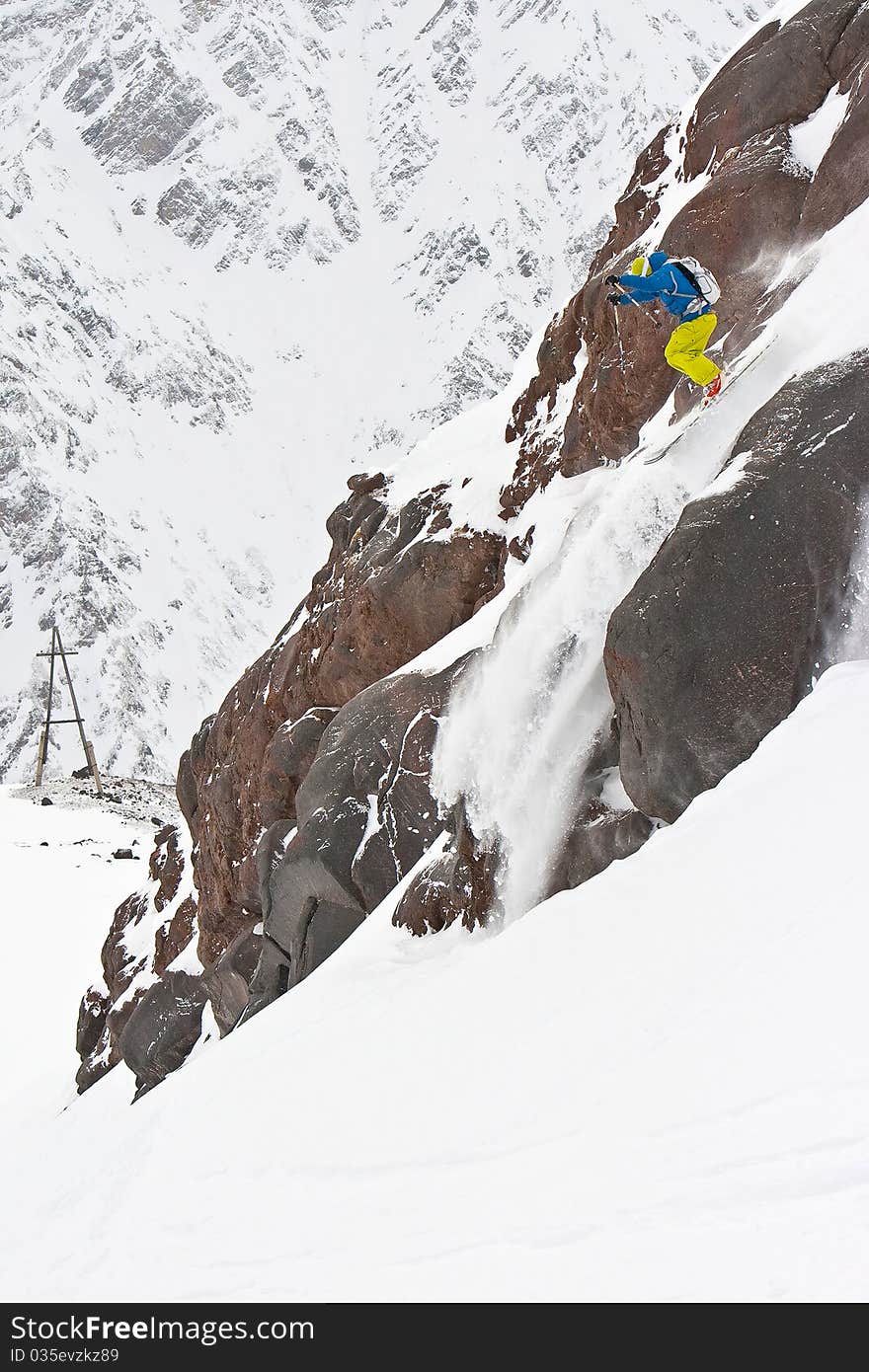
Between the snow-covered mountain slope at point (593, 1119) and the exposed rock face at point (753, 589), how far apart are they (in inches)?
21.5

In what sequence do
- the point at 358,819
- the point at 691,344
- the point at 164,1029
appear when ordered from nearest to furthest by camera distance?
1. the point at 691,344
2. the point at 358,819
3. the point at 164,1029

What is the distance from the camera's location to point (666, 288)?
316 inches

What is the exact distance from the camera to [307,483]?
10981 cm

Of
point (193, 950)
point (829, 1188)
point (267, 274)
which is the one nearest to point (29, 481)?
point (267, 274)

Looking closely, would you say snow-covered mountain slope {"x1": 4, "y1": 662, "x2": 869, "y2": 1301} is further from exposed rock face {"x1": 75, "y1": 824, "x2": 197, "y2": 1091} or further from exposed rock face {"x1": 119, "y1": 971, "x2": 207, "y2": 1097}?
exposed rock face {"x1": 75, "y1": 824, "x2": 197, "y2": 1091}

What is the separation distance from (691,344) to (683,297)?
15.7 inches

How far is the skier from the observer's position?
7953mm

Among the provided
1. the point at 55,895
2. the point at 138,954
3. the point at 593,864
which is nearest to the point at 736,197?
the point at 593,864

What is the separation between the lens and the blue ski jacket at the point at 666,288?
7992 millimetres

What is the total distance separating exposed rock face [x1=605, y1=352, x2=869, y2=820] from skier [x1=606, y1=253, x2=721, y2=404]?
163 centimetres

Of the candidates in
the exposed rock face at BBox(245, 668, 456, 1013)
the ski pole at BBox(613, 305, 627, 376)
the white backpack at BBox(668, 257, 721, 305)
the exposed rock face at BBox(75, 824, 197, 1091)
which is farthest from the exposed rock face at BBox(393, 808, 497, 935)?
the exposed rock face at BBox(75, 824, 197, 1091)

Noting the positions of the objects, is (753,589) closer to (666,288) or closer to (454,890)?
(666,288)

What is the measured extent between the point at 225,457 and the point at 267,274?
3283cm
